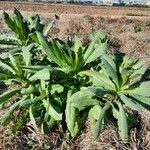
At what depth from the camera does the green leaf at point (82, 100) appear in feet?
Answer: 11.5

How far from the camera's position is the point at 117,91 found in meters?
3.62

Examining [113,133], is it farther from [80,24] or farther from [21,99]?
[80,24]

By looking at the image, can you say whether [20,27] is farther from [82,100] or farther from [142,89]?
[142,89]

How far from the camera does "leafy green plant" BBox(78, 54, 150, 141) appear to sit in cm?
342

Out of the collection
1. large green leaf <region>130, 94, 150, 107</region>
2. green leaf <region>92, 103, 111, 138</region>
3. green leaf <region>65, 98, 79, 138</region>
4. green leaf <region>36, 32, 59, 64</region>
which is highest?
green leaf <region>36, 32, 59, 64</region>

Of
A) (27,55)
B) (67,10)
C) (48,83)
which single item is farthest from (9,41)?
(67,10)

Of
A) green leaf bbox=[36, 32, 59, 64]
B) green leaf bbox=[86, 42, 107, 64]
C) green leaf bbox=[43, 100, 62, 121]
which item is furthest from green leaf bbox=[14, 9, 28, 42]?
green leaf bbox=[43, 100, 62, 121]

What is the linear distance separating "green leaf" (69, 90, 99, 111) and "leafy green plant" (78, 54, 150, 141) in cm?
3

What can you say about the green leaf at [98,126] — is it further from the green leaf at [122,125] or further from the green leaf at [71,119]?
the green leaf at [71,119]

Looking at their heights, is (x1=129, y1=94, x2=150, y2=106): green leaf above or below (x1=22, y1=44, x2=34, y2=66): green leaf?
below

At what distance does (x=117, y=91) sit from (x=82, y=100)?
0.97 ft

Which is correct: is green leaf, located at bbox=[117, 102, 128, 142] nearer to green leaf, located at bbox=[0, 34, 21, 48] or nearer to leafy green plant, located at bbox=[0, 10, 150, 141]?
leafy green plant, located at bbox=[0, 10, 150, 141]

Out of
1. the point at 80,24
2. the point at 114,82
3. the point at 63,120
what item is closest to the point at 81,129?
the point at 63,120

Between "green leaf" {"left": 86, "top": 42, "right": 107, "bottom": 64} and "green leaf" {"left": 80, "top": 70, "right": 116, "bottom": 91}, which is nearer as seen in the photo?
"green leaf" {"left": 80, "top": 70, "right": 116, "bottom": 91}
